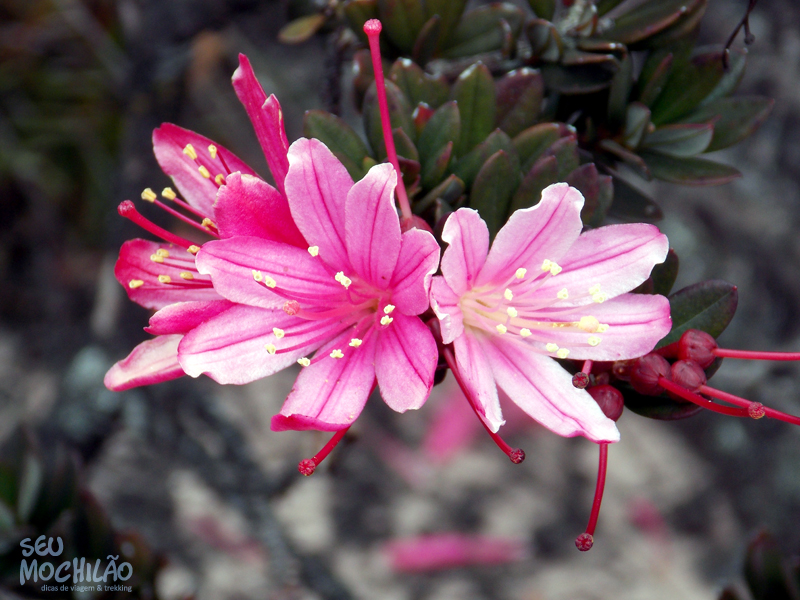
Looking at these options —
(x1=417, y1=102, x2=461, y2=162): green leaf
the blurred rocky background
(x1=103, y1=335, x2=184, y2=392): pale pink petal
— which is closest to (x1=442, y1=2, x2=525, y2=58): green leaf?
(x1=417, y1=102, x2=461, y2=162): green leaf

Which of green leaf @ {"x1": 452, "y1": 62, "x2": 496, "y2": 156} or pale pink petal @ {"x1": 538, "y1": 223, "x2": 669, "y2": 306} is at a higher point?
green leaf @ {"x1": 452, "y1": 62, "x2": 496, "y2": 156}

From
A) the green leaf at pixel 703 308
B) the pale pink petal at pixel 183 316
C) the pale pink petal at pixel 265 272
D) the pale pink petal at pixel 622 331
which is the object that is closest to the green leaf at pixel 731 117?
the green leaf at pixel 703 308

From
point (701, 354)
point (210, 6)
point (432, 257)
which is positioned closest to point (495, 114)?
point (432, 257)

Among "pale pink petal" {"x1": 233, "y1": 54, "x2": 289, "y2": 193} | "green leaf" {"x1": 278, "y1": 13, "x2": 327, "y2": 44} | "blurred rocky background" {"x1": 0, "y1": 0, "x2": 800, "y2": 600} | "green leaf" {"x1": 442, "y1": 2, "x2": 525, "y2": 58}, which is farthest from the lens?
"blurred rocky background" {"x1": 0, "y1": 0, "x2": 800, "y2": 600}

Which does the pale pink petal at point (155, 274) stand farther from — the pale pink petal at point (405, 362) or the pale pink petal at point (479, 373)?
the pale pink petal at point (479, 373)

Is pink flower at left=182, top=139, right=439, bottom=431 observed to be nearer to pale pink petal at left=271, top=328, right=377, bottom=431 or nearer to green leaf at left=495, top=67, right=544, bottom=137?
pale pink petal at left=271, top=328, right=377, bottom=431

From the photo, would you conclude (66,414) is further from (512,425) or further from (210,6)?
(512,425)

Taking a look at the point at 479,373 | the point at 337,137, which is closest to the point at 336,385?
the point at 479,373
